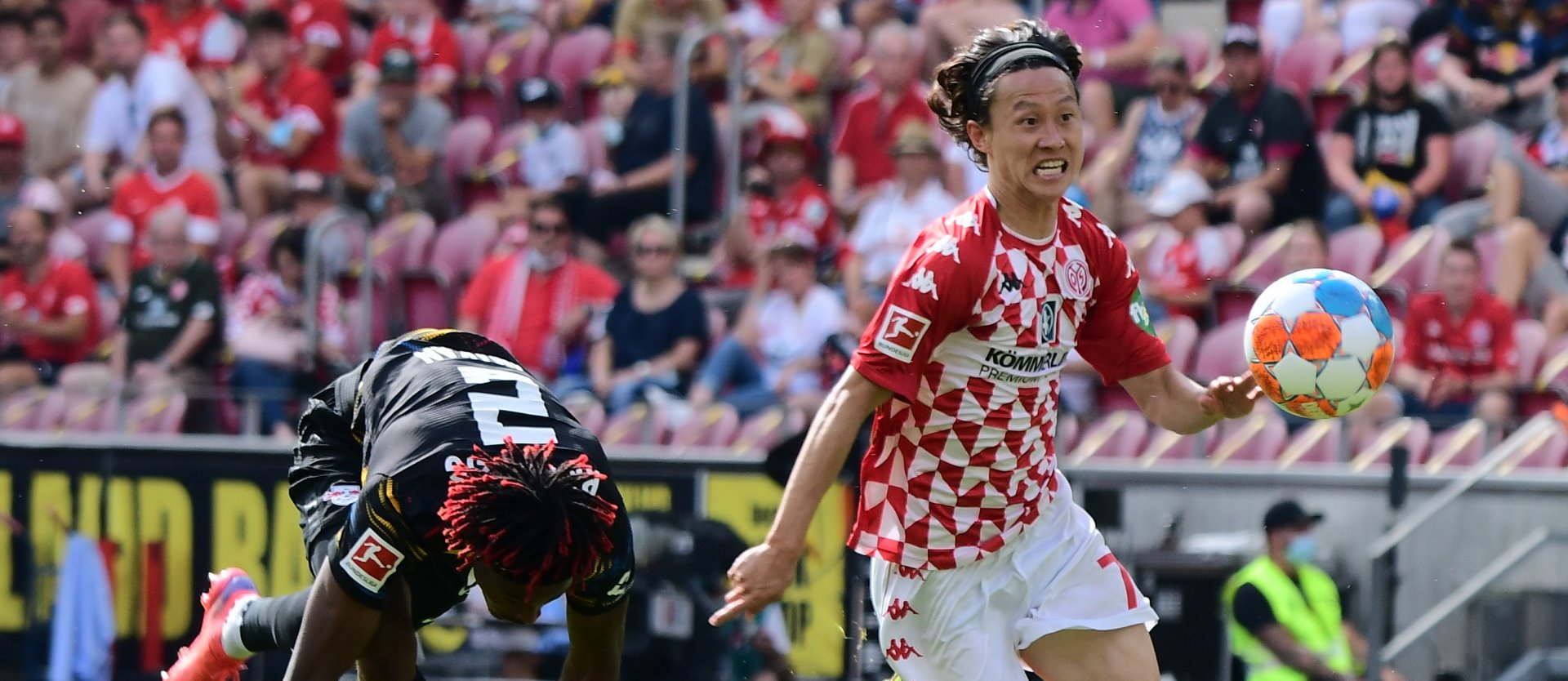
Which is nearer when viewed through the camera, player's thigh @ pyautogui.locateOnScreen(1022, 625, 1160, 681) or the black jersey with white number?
the black jersey with white number

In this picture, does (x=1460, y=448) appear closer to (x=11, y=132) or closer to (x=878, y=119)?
(x=878, y=119)

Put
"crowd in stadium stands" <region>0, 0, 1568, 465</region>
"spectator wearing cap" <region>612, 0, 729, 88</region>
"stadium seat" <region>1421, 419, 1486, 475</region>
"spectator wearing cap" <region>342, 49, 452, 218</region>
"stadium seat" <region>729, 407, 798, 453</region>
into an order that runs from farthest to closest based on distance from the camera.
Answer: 1. "spectator wearing cap" <region>342, 49, 452, 218</region>
2. "spectator wearing cap" <region>612, 0, 729, 88</region>
3. "crowd in stadium stands" <region>0, 0, 1568, 465</region>
4. "stadium seat" <region>729, 407, 798, 453</region>
5. "stadium seat" <region>1421, 419, 1486, 475</region>

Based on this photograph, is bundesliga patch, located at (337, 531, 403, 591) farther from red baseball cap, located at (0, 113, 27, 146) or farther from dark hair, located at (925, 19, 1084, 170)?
red baseball cap, located at (0, 113, 27, 146)

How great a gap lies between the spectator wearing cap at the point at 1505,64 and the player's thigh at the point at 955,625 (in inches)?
260

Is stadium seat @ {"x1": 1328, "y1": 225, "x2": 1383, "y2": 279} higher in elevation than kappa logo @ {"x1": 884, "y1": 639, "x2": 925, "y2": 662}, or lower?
higher

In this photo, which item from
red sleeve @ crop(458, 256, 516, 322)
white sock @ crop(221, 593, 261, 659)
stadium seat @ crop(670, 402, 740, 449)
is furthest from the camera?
red sleeve @ crop(458, 256, 516, 322)

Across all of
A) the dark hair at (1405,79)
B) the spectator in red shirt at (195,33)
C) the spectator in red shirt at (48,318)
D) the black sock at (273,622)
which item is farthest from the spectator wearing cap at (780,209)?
the black sock at (273,622)

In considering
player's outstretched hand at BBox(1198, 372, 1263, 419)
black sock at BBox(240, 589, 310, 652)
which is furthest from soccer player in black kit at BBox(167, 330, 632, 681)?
player's outstretched hand at BBox(1198, 372, 1263, 419)

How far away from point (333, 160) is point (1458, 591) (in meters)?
8.64

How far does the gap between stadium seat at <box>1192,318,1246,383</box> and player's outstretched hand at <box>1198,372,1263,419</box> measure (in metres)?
4.27

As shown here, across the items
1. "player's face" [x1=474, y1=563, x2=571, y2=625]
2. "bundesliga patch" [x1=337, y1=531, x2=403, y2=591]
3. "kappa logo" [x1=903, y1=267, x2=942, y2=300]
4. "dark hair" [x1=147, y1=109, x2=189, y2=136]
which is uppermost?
"dark hair" [x1=147, y1=109, x2=189, y2=136]

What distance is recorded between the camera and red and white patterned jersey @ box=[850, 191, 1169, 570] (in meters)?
5.07

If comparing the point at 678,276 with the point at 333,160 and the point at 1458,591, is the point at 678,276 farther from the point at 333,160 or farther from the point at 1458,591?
the point at 1458,591

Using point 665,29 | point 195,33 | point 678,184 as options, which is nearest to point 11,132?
point 195,33
